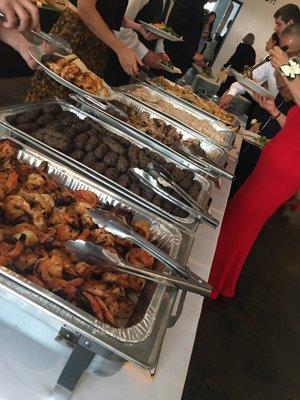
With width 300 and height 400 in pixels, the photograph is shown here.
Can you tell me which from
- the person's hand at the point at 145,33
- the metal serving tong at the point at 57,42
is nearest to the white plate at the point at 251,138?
the person's hand at the point at 145,33

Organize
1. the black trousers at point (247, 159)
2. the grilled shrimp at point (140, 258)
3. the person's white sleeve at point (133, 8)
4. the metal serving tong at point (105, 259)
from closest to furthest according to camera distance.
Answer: the metal serving tong at point (105, 259)
the grilled shrimp at point (140, 258)
the person's white sleeve at point (133, 8)
the black trousers at point (247, 159)

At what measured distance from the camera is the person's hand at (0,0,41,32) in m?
0.98

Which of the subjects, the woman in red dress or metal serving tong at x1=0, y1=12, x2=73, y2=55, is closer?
metal serving tong at x1=0, y1=12, x2=73, y2=55

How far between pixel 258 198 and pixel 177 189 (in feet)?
3.61

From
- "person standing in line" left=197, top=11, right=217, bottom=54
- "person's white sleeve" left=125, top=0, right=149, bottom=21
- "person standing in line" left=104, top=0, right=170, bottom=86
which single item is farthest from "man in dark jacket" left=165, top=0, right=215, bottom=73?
"person standing in line" left=197, top=11, right=217, bottom=54

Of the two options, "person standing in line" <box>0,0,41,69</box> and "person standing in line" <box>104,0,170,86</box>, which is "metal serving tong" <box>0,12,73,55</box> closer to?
"person standing in line" <box>0,0,41,69</box>

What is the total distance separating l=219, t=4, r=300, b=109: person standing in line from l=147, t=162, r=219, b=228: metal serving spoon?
7.74 feet

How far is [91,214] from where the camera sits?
2.90 feet

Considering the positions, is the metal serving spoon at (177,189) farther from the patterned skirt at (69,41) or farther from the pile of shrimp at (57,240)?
the patterned skirt at (69,41)

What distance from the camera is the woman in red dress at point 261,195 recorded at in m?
1.99

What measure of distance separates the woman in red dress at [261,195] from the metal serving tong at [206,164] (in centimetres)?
59

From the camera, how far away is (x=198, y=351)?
6.93ft

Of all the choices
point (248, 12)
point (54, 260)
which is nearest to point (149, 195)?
point (54, 260)

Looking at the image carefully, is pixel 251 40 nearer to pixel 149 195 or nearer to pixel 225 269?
pixel 225 269
